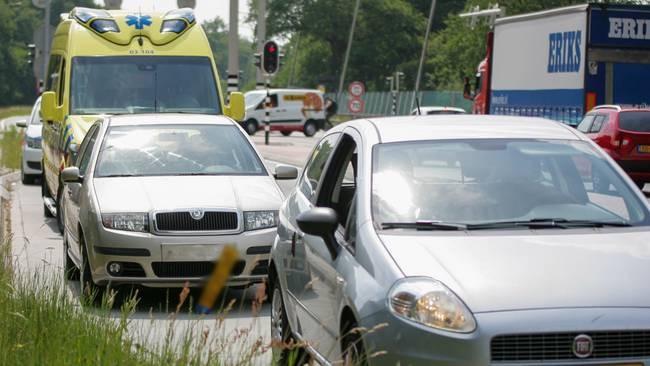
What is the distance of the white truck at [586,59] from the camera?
28.6 m

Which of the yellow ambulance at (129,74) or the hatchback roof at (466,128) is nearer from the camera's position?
the hatchback roof at (466,128)

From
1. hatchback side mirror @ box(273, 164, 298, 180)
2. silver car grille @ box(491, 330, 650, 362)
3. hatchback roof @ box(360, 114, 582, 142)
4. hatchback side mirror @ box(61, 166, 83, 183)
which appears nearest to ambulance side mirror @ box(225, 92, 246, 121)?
hatchback side mirror @ box(61, 166, 83, 183)

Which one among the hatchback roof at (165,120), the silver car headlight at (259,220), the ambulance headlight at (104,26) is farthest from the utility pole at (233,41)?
the silver car headlight at (259,220)

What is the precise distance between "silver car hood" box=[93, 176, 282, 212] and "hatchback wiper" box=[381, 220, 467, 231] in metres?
4.63

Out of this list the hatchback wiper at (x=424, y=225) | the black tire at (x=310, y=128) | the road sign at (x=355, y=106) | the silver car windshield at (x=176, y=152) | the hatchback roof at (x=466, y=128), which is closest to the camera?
the hatchback wiper at (x=424, y=225)

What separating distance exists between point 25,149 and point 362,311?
2102cm

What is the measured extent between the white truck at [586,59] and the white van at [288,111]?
30240 millimetres

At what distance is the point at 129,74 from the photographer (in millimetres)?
18203

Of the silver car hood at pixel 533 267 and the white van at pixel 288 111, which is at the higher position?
the silver car hood at pixel 533 267

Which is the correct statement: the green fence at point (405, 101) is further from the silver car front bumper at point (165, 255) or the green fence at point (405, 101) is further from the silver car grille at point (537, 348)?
the silver car grille at point (537, 348)

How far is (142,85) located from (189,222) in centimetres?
735

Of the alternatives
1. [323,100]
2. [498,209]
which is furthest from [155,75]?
[323,100]

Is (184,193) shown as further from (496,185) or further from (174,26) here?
(174,26)

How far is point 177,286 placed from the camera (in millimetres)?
10984
